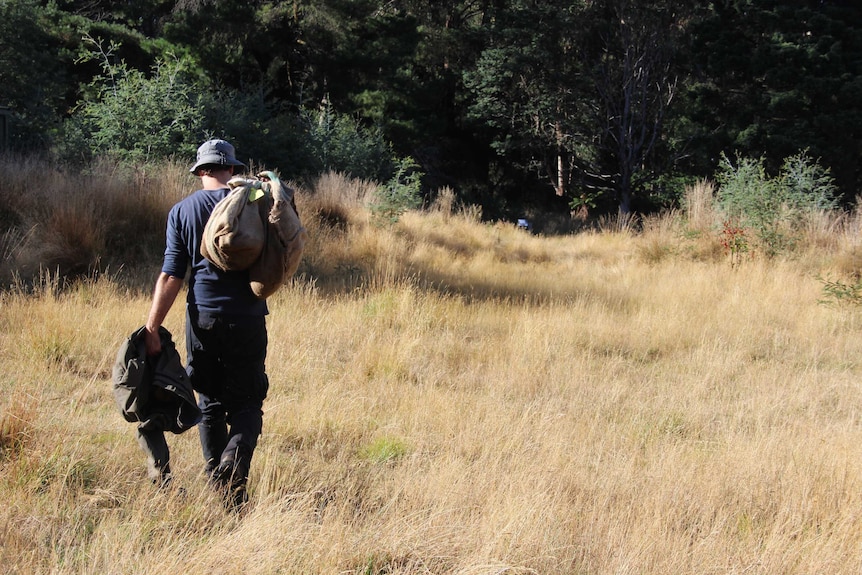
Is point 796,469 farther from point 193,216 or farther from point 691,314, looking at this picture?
point 691,314

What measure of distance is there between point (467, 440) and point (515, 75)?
23.2 metres

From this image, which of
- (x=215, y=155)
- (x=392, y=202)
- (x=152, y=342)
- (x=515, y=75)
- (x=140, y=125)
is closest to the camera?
(x=152, y=342)

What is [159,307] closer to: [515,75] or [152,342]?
[152,342]

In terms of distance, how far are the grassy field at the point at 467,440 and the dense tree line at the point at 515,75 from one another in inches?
459

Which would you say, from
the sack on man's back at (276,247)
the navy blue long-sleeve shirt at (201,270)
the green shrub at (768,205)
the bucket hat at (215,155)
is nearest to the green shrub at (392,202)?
the green shrub at (768,205)

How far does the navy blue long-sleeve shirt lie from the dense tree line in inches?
572

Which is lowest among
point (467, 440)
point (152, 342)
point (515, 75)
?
point (467, 440)

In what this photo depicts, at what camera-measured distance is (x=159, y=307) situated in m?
3.30

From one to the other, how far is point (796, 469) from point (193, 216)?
3452 mm

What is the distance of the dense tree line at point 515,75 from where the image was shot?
20.8 meters

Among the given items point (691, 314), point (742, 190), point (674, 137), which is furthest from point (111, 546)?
point (674, 137)

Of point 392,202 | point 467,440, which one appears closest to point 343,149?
point 392,202

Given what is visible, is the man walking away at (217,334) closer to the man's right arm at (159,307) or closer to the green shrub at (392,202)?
the man's right arm at (159,307)

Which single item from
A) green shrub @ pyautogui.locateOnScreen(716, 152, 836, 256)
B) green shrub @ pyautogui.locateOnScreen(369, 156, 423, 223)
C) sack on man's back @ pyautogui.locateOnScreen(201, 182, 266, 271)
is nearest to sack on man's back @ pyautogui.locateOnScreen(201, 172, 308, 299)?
sack on man's back @ pyautogui.locateOnScreen(201, 182, 266, 271)
